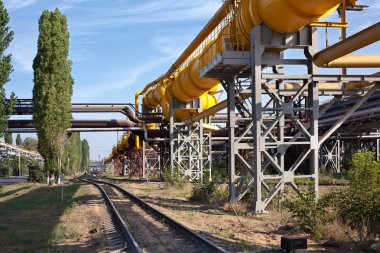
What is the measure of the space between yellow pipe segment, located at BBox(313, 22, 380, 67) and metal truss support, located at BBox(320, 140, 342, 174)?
31.8 metres

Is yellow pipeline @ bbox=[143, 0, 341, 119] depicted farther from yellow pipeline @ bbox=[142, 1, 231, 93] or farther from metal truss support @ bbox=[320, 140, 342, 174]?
metal truss support @ bbox=[320, 140, 342, 174]

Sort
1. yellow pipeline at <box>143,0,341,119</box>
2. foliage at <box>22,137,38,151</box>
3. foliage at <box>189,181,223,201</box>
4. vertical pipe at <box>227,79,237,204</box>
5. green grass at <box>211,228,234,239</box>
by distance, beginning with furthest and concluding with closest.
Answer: foliage at <box>22,137,38,151</box> < foliage at <box>189,181,223,201</box> < vertical pipe at <box>227,79,237,204</box> < yellow pipeline at <box>143,0,341,119</box> < green grass at <box>211,228,234,239</box>

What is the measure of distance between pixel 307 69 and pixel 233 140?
3.71m

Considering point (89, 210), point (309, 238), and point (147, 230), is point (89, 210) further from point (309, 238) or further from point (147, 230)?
point (309, 238)

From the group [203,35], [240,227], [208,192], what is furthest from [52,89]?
[240,227]

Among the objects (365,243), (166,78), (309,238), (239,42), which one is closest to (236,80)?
(239,42)

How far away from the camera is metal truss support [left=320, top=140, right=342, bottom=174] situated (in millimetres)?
46562

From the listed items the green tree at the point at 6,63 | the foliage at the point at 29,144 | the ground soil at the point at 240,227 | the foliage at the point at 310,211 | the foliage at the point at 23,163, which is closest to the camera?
the ground soil at the point at 240,227

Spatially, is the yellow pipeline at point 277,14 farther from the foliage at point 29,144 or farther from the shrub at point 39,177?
the foliage at point 29,144

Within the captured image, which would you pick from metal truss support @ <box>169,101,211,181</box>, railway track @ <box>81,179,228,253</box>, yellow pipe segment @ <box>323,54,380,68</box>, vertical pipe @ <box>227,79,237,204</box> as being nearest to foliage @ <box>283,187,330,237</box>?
railway track @ <box>81,179,228,253</box>

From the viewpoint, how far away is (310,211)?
1197 cm

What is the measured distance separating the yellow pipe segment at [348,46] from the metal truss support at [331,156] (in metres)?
31.8

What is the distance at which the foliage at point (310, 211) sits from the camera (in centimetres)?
1164

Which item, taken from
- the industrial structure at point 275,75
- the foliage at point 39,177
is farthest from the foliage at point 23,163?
the industrial structure at point 275,75
